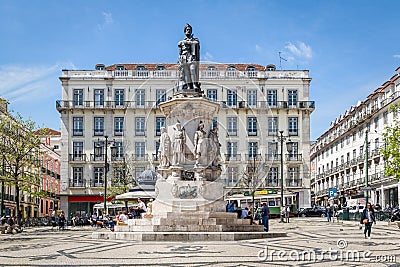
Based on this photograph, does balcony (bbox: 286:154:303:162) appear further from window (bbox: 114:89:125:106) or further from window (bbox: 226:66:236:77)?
window (bbox: 114:89:125:106)

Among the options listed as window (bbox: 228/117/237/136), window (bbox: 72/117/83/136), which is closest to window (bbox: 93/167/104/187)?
window (bbox: 72/117/83/136)

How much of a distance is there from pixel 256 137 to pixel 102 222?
26.9m

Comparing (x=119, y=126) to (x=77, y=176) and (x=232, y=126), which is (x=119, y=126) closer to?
(x=77, y=176)

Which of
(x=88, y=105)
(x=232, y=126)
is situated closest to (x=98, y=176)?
(x=88, y=105)

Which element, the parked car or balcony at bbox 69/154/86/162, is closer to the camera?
the parked car

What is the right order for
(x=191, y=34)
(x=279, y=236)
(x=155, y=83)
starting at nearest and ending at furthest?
(x=279, y=236) → (x=191, y=34) → (x=155, y=83)

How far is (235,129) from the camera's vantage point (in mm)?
59375

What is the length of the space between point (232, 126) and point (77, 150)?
1748 cm

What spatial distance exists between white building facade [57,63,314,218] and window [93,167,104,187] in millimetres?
109

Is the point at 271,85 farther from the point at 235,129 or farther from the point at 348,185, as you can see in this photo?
the point at 348,185

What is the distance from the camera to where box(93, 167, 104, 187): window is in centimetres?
6125

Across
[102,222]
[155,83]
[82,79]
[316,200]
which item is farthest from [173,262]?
[316,200]

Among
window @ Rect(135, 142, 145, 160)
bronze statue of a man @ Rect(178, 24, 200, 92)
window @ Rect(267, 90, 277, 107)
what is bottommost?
window @ Rect(135, 142, 145, 160)

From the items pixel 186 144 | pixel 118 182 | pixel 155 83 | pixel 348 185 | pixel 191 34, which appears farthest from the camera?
pixel 348 185
